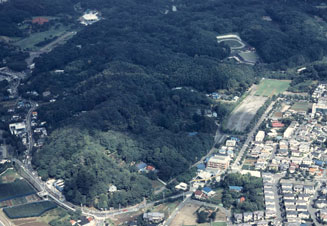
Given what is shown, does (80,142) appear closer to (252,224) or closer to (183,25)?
(252,224)

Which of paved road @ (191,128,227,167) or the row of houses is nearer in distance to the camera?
the row of houses

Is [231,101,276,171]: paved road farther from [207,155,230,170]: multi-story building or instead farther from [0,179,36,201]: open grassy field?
[0,179,36,201]: open grassy field

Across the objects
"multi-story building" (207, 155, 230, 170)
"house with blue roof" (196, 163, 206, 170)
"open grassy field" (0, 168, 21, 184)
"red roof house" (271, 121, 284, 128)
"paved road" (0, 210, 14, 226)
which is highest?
"paved road" (0, 210, 14, 226)

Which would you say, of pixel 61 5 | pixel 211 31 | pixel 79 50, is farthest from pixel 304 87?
pixel 61 5

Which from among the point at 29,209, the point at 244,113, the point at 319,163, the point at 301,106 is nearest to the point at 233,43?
the point at 301,106

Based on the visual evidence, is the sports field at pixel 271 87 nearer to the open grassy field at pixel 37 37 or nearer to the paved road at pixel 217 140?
the paved road at pixel 217 140

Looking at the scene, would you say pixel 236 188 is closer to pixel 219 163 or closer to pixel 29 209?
pixel 219 163

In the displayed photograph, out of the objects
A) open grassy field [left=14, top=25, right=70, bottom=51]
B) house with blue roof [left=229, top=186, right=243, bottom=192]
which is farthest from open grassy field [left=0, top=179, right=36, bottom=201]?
open grassy field [left=14, top=25, right=70, bottom=51]
